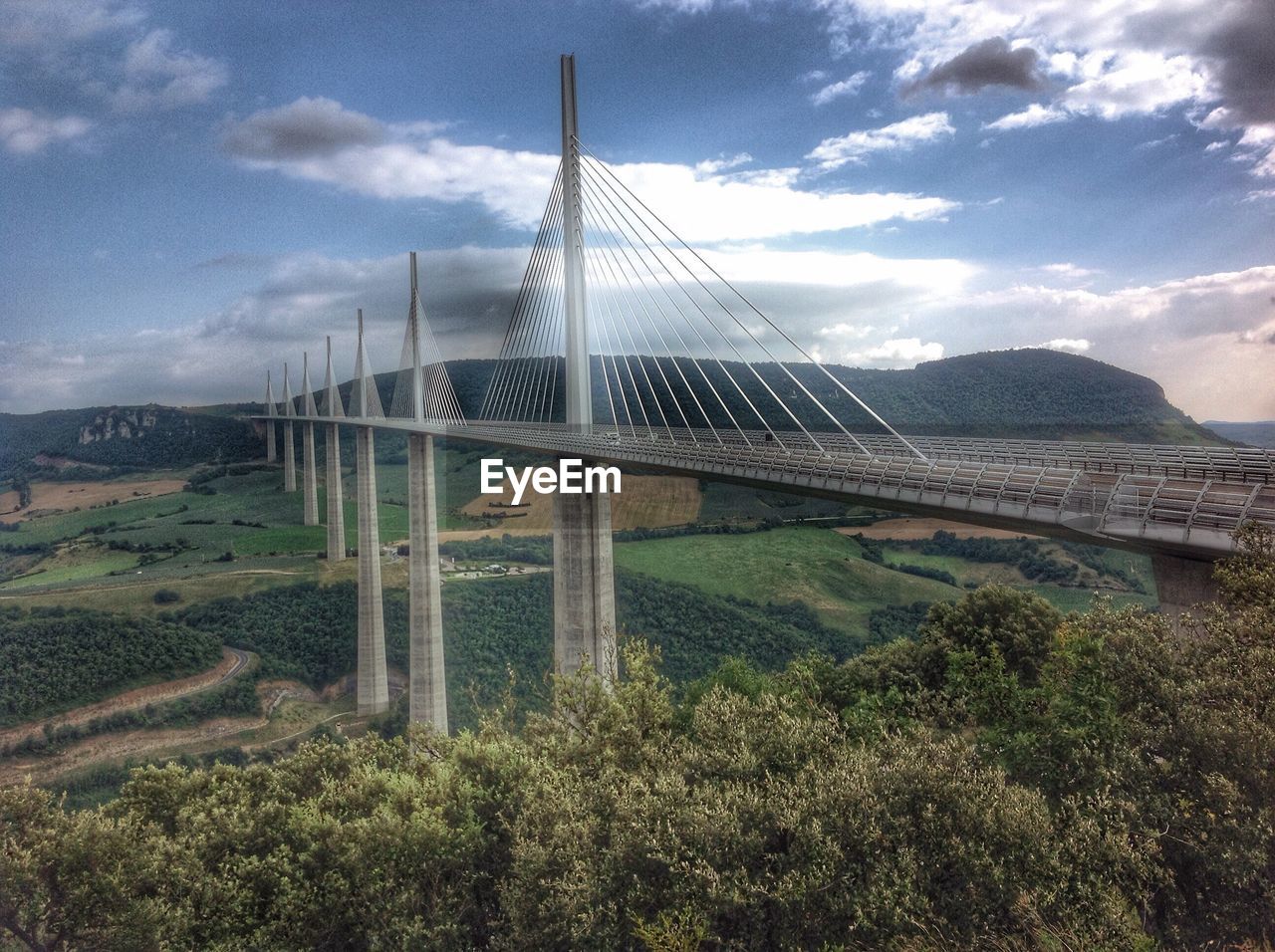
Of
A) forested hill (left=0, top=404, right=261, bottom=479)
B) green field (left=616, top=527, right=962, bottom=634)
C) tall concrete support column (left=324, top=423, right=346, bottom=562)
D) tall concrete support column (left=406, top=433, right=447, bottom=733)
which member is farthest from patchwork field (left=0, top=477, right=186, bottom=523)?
green field (left=616, top=527, right=962, bottom=634)

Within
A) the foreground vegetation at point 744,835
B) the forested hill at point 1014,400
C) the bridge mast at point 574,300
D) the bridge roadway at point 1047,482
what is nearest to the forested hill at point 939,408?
the forested hill at point 1014,400

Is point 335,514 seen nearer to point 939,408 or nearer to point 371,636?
point 371,636

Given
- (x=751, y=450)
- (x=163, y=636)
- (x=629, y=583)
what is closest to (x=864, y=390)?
(x=629, y=583)

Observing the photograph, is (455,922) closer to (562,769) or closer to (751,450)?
(562,769)

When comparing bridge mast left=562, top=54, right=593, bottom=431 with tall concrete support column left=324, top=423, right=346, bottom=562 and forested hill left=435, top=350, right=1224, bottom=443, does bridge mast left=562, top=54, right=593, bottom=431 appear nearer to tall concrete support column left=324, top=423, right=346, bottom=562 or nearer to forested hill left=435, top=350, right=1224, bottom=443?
forested hill left=435, top=350, right=1224, bottom=443

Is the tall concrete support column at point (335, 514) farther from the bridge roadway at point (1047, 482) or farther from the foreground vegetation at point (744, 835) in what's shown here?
the foreground vegetation at point (744, 835)

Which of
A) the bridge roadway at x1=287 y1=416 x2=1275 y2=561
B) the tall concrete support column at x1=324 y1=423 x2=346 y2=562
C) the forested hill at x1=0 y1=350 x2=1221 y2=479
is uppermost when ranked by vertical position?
the forested hill at x1=0 y1=350 x2=1221 y2=479
